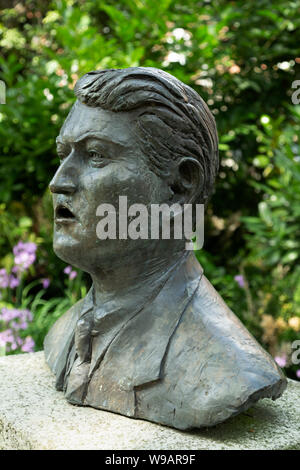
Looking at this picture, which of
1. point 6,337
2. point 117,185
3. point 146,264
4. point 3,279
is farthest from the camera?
point 3,279

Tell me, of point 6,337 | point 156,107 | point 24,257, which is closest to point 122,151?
point 156,107

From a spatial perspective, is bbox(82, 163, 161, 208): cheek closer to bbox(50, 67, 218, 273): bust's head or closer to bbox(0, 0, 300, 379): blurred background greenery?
bbox(50, 67, 218, 273): bust's head

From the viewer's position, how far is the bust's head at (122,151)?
2.37m

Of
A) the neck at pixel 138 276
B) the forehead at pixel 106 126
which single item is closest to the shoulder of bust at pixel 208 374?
the neck at pixel 138 276

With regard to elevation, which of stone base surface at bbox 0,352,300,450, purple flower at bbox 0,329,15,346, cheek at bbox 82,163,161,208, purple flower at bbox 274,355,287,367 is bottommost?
purple flower at bbox 274,355,287,367

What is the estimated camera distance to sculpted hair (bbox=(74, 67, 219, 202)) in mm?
2361

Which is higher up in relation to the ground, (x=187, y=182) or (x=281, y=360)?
(x=187, y=182)

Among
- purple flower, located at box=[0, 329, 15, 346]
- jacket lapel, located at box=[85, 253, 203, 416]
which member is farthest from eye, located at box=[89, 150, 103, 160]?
purple flower, located at box=[0, 329, 15, 346]

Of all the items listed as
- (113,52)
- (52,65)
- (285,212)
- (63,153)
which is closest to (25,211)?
(52,65)

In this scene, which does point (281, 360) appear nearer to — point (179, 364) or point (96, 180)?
point (179, 364)

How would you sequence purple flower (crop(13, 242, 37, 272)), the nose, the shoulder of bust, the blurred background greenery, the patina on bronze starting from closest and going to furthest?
the shoulder of bust < the patina on bronze < the nose < purple flower (crop(13, 242, 37, 272)) < the blurred background greenery

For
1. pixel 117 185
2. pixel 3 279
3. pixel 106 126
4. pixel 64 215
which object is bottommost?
pixel 3 279

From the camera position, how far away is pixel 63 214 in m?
2.51

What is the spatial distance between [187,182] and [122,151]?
321 mm
